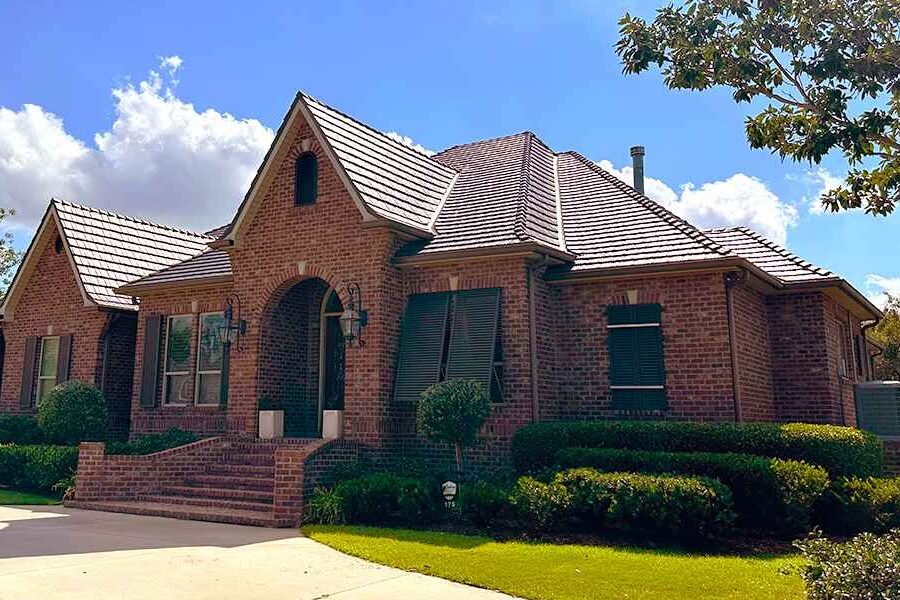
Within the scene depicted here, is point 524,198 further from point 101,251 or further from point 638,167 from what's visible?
point 101,251

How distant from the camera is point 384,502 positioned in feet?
35.5

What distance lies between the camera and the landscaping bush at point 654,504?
29.7 ft

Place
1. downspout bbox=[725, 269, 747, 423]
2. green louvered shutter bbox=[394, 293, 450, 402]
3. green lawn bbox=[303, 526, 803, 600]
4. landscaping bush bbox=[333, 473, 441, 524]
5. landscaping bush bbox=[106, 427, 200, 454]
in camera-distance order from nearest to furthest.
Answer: green lawn bbox=[303, 526, 803, 600] < landscaping bush bbox=[333, 473, 441, 524] < downspout bbox=[725, 269, 747, 423] < green louvered shutter bbox=[394, 293, 450, 402] < landscaping bush bbox=[106, 427, 200, 454]

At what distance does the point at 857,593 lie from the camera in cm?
551

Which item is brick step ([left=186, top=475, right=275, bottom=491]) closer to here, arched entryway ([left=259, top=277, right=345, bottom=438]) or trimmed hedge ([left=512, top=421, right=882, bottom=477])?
arched entryway ([left=259, top=277, right=345, bottom=438])

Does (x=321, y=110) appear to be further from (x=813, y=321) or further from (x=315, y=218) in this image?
(x=813, y=321)

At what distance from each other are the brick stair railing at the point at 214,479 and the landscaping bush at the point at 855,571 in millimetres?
7193

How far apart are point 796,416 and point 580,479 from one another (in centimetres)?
656

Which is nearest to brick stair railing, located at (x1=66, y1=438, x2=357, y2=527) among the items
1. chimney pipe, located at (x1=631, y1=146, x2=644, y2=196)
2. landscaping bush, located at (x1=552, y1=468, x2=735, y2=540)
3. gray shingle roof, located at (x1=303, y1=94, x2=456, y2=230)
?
landscaping bush, located at (x1=552, y1=468, x2=735, y2=540)

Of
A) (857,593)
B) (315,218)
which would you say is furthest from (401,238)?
(857,593)

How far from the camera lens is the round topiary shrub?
651 inches

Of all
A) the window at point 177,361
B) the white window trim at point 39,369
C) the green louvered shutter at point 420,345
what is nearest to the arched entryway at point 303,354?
the green louvered shutter at point 420,345

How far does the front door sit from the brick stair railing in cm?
190

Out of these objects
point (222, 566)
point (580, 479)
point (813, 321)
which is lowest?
point (222, 566)
